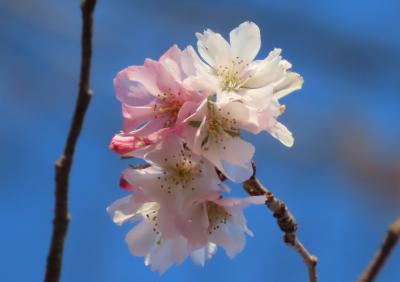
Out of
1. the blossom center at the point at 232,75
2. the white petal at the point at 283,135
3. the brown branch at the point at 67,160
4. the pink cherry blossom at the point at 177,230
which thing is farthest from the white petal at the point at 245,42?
the brown branch at the point at 67,160

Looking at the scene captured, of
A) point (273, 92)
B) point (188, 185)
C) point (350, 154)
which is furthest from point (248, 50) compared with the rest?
point (350, 154)

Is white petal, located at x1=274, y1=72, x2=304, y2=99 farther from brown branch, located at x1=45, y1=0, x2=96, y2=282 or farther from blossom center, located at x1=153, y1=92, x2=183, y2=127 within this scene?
brown branch, located at x1=45, y1=0, x2=96, y2=282

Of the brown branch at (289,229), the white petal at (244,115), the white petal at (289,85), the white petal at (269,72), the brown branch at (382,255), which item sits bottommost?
the brown branch at (382,255)

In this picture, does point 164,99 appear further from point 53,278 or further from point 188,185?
point 53,278

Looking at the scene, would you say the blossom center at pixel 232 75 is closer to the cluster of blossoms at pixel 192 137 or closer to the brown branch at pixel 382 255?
the cluster of blossoms at pixel 192 137

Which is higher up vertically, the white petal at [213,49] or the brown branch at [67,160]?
the white petal at [213,49]

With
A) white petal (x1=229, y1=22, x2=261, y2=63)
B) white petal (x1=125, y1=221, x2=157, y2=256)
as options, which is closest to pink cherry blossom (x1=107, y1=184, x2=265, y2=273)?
white petal (x1=125, y1=221, x2=157, y2=256)
